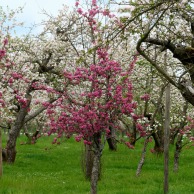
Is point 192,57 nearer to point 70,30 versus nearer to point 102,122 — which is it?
point 102,122

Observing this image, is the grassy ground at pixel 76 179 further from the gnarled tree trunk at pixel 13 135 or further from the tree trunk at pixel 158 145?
the tree trunk at pixel 158 145

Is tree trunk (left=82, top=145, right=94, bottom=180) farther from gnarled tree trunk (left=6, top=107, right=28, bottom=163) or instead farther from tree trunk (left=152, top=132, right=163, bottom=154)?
tree trunk (left=152, top=132, right=163, bottom=154)

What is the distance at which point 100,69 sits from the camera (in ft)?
41.7

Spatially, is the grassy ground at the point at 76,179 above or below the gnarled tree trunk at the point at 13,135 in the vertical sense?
below

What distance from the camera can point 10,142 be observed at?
21.9 m

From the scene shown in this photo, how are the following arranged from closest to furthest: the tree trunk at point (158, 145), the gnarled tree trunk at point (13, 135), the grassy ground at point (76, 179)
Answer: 1. the grassy ground at point (76, 179)
2. the gnarled tree trunk at point (13, 135)
3. the tree trunk at point (158, 145)

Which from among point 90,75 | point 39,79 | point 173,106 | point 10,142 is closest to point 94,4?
point 90,75

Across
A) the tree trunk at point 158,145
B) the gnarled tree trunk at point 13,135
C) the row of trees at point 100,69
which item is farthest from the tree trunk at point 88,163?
the tree trunk at point 158,145

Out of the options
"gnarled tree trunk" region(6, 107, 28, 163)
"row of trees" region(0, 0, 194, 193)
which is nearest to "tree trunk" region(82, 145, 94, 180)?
A: "row of trees" region(0, 0, 194, 193)

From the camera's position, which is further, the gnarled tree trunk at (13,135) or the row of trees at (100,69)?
the gnarled tree trunk at (13,135)

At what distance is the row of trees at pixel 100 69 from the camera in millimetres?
8273

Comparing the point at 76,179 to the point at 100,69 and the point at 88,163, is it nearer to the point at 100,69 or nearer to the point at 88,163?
the point at 88,163

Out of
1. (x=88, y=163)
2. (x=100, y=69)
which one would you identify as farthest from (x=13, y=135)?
(x=100, y=69)

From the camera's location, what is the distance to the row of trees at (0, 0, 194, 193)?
827 centimetres
